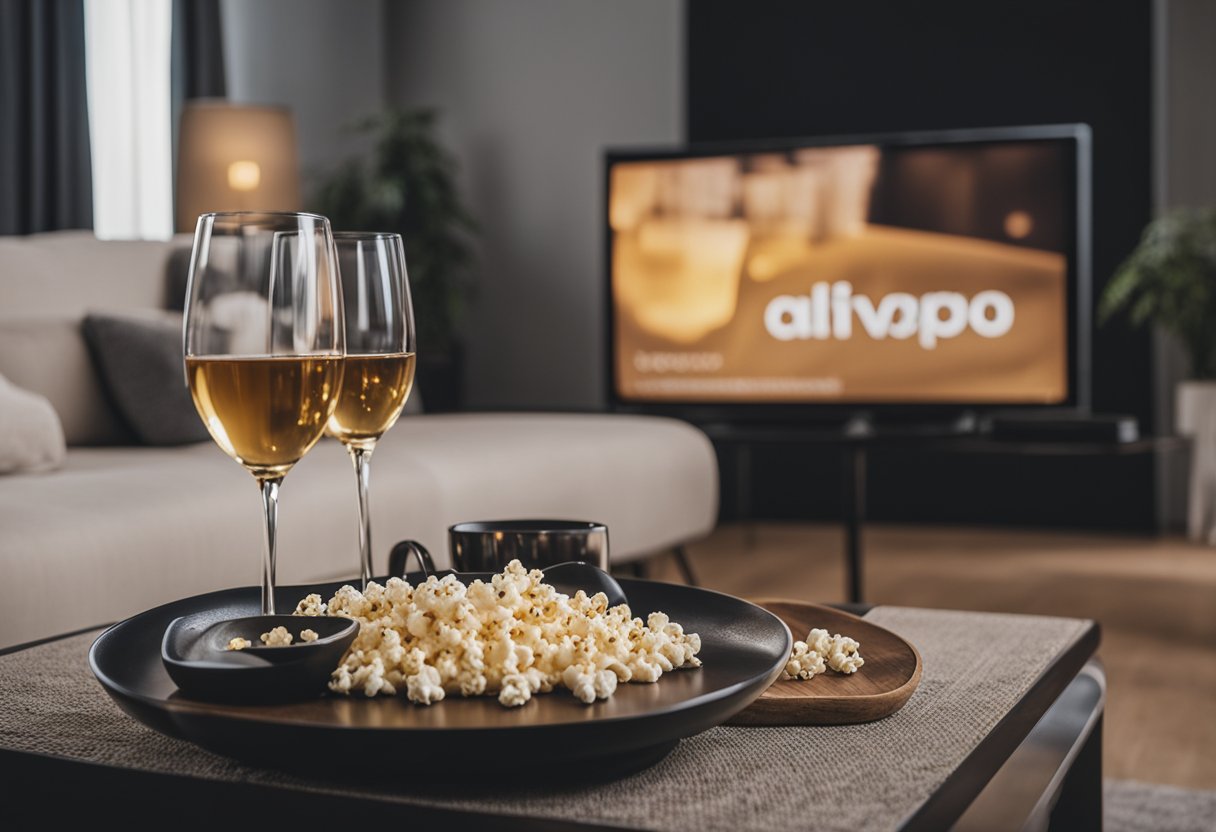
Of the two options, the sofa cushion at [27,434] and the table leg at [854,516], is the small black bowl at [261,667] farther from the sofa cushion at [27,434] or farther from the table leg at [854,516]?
the table leg at [854,516]

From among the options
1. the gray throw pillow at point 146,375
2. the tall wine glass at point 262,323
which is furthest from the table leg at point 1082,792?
the gray throw pillow at point 146,375

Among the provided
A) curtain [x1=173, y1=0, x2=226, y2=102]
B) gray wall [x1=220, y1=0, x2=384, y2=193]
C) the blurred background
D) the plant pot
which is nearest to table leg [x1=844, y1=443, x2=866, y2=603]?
the blurred background

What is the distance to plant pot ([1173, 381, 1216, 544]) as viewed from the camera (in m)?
3.56

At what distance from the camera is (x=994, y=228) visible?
352 centimetres

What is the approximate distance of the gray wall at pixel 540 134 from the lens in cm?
516

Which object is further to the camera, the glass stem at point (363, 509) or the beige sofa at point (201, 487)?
the beige sofa at point (201, 487)

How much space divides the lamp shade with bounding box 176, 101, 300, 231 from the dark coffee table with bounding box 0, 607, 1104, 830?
10.3ft

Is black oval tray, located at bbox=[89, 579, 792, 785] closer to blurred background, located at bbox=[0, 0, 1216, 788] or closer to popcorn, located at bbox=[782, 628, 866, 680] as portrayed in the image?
popcorn, located at bbox=[782, 628, 866, 680]

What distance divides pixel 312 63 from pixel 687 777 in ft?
15.9

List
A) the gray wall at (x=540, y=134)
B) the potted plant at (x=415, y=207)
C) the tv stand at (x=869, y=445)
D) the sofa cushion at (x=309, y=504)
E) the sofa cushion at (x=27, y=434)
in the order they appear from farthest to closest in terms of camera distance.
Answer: the gray wall at (x=540, y=134) < the potted plant at (x=415, y=207) < the tv stand at (x=869, y=445) < the sofa cushion at (x=27, y=434) < the sofa cushion at (x=309, y=504)

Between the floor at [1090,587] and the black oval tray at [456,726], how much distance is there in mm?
1591

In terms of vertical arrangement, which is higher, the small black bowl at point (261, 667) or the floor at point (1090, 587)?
the small black bowl at point (261, 667)

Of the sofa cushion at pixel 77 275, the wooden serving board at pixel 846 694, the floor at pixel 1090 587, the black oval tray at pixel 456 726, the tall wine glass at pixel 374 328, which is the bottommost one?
the floor at pixel 1090 587

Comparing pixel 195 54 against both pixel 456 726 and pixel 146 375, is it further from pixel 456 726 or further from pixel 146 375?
pixel 456 726
